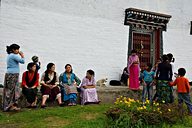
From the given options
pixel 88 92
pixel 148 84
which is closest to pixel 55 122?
pixel 88 92

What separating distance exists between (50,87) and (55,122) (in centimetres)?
164

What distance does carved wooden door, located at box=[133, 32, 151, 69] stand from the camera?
11352mm

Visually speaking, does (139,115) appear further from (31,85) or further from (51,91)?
(31,85)

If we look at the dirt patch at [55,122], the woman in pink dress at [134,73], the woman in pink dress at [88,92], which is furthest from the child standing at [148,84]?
the dirt patch at [55,122]

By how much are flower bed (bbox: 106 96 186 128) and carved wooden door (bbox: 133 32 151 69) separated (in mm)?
5461

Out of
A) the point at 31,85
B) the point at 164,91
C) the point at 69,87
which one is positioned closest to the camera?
the point at 31,85

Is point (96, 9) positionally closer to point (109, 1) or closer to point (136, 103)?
point (109, 1)

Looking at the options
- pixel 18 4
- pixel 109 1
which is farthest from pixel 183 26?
pixel 18 4

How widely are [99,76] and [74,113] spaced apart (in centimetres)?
385

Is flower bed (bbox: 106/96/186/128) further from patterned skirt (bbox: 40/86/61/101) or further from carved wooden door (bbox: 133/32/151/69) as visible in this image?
carved wooden door (bbox: 133/32/151/69)

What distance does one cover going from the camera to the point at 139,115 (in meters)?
5.47

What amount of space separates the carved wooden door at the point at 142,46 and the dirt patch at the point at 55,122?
5.95 metres

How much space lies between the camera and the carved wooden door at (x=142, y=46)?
11.4m

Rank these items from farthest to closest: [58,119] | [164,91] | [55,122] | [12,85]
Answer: [164,91], [12,85], [58,119], [55,122]
